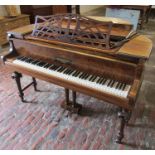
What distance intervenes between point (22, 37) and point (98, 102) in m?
1.35

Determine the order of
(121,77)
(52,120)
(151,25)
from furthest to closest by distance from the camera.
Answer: (151,25)
(52,120)
(121,77)

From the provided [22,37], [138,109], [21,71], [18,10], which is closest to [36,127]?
[21,71]

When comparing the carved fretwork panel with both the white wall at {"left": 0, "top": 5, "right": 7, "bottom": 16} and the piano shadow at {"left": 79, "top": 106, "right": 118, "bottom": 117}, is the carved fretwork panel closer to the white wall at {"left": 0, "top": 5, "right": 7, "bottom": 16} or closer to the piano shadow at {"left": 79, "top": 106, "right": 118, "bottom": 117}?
the piano shadow at {"left": 79, "top": 106, "right": 118, "bottom": 117}

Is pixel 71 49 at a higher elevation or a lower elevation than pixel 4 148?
higher

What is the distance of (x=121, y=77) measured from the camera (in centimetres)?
159

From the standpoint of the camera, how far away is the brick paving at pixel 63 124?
6.21 ft

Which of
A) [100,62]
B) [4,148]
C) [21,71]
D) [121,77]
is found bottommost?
[4,148]

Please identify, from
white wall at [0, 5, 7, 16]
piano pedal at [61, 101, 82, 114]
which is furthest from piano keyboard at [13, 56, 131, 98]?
white wall at [0, 5, 7, 16]

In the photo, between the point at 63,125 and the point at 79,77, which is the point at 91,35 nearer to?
the point at 79,77

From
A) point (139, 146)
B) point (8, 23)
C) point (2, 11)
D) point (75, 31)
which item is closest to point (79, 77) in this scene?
point (75, 31)

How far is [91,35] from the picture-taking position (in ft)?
6.24

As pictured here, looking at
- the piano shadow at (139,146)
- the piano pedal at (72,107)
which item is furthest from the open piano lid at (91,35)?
the piano shadow at (139,146)
